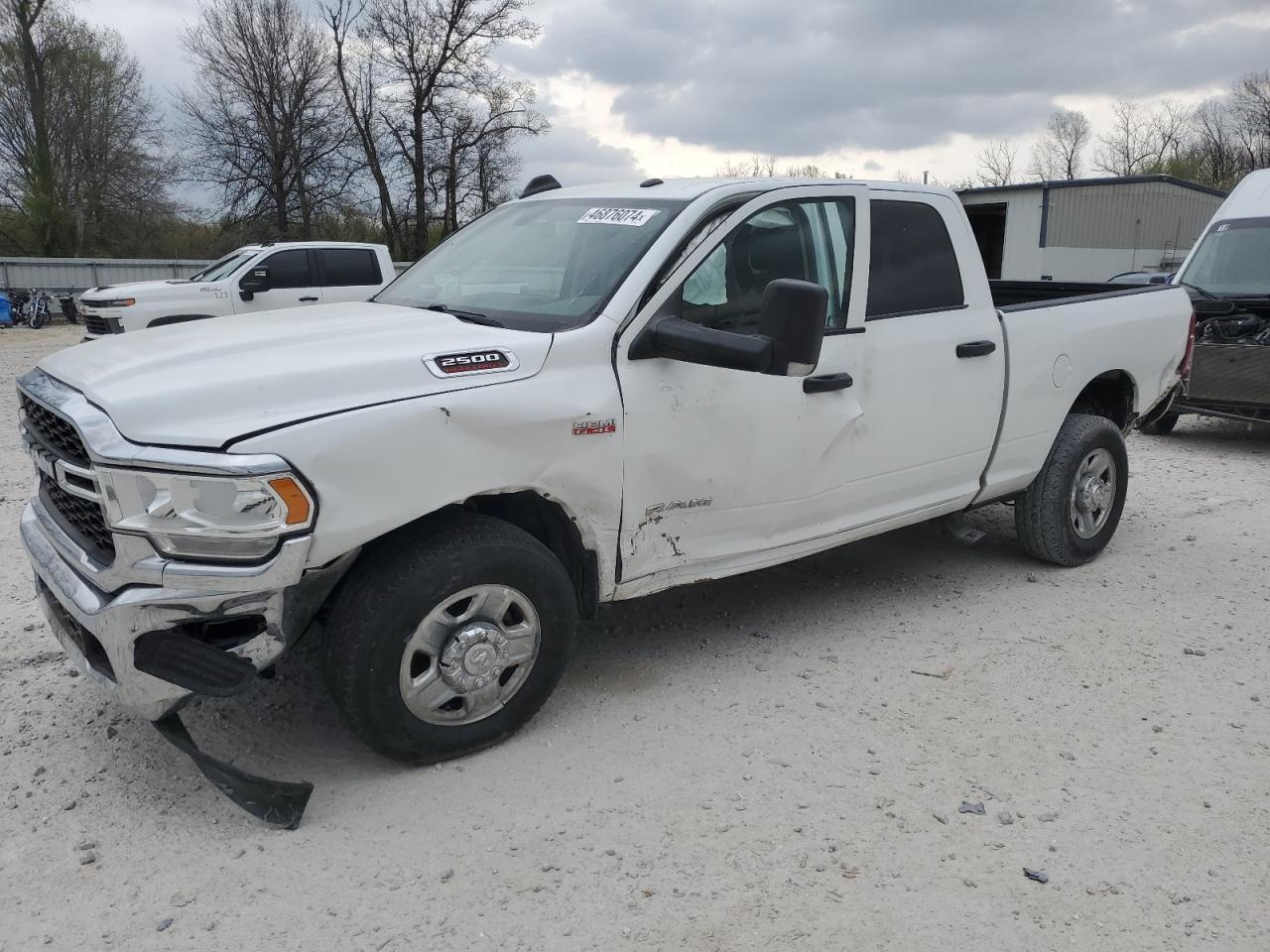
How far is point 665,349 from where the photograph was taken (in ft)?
11.3

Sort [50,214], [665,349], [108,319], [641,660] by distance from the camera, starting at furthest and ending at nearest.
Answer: [50,214]
[108,319]
[641,660]
[665,349]

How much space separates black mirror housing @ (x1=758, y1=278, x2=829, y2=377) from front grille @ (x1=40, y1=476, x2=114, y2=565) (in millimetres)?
1987

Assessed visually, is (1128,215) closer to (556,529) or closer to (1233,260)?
(1233,260)

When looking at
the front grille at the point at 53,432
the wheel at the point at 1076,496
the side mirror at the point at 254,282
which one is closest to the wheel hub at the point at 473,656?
the front grille at the point at 53,432

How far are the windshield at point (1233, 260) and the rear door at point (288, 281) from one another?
10.7m

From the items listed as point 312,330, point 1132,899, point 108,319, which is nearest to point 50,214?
point 108,319

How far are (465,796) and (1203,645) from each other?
326 cm

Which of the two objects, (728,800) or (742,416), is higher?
(742,416)

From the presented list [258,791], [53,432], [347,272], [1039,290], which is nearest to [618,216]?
[53,432]

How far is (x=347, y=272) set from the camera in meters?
14.7

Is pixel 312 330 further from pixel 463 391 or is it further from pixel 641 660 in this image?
pixel 641 660

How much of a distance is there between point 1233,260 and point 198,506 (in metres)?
9.93

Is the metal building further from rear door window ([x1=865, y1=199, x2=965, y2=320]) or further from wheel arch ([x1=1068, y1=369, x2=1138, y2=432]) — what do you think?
rear door window ([x1=865, y1=199, x2=965, y2=320])

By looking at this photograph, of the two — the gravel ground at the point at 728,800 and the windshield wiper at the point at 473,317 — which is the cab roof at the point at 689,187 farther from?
the gravel ground at the point at 728,800
